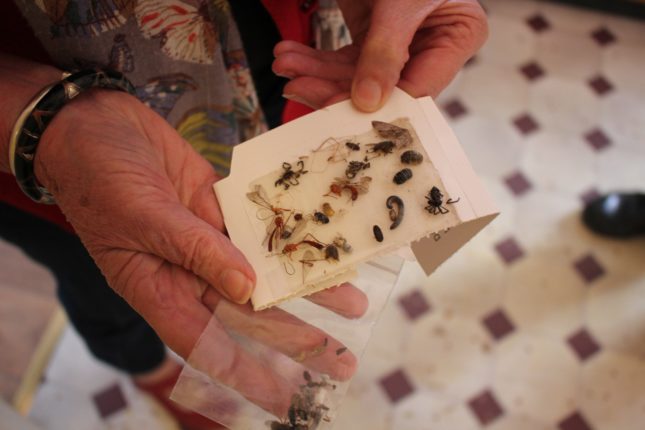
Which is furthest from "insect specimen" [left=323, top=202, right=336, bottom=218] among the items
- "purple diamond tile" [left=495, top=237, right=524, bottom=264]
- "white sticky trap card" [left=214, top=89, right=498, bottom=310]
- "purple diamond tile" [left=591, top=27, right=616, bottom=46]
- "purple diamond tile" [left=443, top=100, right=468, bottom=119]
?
"purple diamond tile" [left=591, top=27, right=616, bottom=46]

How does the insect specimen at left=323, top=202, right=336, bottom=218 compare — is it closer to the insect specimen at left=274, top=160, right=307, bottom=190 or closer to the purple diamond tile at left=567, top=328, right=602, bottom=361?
the insect specimen at left=274, top=160, right=307, bottom=190

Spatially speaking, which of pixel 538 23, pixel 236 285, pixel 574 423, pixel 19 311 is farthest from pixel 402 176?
pixel 538 23

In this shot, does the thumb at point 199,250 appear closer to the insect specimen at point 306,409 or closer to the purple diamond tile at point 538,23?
the insect specimen at point 306,409

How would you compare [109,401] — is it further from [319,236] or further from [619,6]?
[619,6]

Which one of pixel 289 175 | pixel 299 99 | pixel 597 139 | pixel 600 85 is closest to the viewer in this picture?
pixel 289 175

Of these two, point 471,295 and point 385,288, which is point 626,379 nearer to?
point 471,295

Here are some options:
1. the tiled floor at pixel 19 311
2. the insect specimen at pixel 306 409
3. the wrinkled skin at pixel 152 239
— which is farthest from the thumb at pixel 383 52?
the tiled floor at pixel 19 311

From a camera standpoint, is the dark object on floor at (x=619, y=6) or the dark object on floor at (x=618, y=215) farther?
the dark object on floor at (x=619, y=6)
